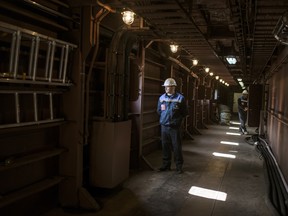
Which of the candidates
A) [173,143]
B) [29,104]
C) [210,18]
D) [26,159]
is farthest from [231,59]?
[26,159]

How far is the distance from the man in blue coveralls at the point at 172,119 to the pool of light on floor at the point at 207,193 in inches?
37.2

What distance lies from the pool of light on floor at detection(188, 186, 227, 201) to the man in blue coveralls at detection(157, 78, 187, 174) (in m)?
0.94

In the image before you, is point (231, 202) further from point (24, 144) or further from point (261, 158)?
point (261, 158)

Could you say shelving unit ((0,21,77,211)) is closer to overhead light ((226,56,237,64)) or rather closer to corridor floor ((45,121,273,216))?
corridor floor ((45,121,273,216))

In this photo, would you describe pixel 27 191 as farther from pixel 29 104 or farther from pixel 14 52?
pixel 14 52

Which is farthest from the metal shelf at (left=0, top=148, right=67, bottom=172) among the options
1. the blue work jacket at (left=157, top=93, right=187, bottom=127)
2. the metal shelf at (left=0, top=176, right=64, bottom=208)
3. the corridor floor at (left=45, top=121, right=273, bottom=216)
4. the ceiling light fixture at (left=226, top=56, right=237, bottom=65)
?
the ceiling light fixture at (left=226, top=56, right=237, bottom=65)

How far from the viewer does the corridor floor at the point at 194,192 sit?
4.10 meters

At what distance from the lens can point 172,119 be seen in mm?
5859

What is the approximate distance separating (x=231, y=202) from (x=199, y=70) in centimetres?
857

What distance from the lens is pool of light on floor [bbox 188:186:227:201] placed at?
4.70m

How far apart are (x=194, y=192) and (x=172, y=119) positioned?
4.85 ft

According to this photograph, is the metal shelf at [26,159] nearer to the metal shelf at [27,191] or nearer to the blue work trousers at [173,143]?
the metal shelf at [27,191]

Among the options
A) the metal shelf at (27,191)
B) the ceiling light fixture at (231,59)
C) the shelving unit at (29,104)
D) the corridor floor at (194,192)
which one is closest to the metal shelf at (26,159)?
the shelving unit at (29,104)

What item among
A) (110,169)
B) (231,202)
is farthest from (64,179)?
(231,202)
